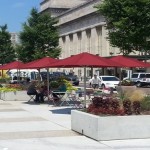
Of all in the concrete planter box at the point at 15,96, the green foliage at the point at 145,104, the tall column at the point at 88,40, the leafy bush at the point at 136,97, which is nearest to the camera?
the green foliage at the point at 145,104

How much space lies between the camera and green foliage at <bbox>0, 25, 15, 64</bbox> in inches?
2721

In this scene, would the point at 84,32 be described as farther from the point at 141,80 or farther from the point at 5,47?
the point at 141,80

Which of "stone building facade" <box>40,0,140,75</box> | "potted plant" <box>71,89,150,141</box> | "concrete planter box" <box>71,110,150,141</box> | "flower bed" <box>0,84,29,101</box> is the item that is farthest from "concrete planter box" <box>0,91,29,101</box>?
"stone building facade" <box>40,0,140,75</box>

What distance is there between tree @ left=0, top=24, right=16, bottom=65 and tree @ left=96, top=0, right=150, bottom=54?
3000cm

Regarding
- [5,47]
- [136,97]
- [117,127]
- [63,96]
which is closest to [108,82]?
[63,96]

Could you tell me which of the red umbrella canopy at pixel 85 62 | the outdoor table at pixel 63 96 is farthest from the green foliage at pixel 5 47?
the red umbrella canopy at pixel 85 62

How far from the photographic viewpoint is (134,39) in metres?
40.5

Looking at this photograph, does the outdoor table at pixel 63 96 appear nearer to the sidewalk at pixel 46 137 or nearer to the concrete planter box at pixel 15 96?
the concrete planter box at pixel 15 96

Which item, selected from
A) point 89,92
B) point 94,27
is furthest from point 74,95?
point 94,27

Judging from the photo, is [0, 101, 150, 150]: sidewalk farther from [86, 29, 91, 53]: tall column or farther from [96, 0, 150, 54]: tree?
[86, 29, 91, 53]: tall column

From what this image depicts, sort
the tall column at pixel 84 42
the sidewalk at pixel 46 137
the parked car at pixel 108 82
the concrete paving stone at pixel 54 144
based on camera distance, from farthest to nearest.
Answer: the tall column at pixel 84 42 < the parked car at pixel 108 82 < the sidewalk at pixel 46 137 < the concrete paving stone at pixel 54 144

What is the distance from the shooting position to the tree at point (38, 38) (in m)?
57.8

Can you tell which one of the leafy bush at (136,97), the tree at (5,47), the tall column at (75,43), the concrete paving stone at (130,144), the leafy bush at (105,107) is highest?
the tall column at (75,43)

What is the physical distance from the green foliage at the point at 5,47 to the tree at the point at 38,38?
9.12 metres
